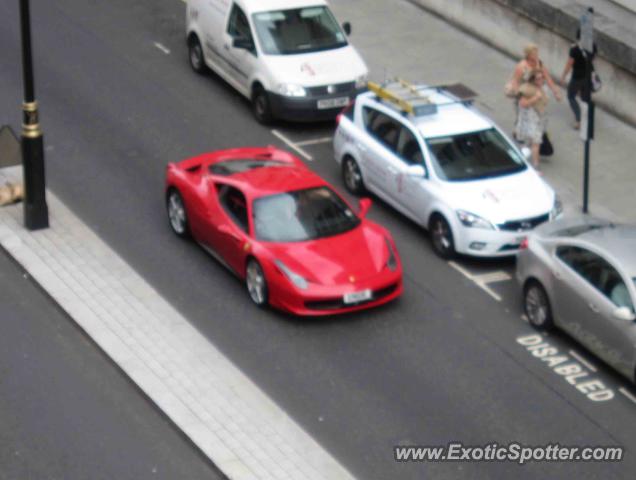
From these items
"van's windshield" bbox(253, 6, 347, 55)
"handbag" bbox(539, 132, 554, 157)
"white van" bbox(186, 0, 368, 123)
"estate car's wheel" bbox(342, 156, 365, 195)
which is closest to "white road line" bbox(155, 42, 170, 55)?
"white van" bbox(186, 0, 368, 123)

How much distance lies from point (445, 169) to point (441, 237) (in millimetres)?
954

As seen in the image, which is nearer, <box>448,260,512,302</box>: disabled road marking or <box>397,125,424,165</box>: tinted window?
<box>448,260,512,302</box>: disabled road marking

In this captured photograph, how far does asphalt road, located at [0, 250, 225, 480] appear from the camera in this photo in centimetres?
1497

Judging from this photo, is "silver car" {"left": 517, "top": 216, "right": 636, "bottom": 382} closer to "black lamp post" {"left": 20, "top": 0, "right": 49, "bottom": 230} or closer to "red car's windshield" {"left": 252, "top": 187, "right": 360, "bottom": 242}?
"red car's windshield" {"left": 252, "top": 187, "right": 360, "bottom": 242}

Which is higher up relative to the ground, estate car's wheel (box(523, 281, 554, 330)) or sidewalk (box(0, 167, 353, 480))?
estate car's wheel (box(523, 281, 554, 330))

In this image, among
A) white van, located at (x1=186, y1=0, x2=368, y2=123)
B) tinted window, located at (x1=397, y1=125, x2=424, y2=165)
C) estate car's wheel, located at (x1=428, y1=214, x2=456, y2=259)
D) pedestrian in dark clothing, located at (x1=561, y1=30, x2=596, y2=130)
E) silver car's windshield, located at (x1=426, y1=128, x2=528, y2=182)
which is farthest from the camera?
white van, located at (x1=186, y1=0, x2=368, y2=123)

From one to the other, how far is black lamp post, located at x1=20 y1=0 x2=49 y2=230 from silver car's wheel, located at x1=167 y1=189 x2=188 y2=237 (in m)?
1.66

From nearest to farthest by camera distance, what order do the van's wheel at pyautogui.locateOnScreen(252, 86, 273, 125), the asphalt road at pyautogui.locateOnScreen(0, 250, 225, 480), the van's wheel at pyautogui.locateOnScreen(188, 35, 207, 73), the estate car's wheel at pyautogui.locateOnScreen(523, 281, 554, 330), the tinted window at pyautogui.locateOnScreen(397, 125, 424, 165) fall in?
the asphalt road at pyautogui.locateOnScreen(0, 250, 225, 480), the estate car's wheel at pyautogui.locateOnScreen(523, 281, 554, 330), the tinted window at pyautogui.locateOnScreen(397, 125, 424, 165), the van's wheel at pyautogui.locateOnScreen(252, 86, 273, 125), the van's wheel at pyautogui.locateOnScreen(188, 35, 207, 73)

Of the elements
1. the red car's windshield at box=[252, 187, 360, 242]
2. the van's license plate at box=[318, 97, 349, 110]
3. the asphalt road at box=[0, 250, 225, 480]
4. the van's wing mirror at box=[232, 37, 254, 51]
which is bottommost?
the asphalt road at box=[0, 250, 225, 480]

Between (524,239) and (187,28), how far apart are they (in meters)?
8.68

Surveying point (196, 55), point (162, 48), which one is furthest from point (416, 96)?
point (162, 48)

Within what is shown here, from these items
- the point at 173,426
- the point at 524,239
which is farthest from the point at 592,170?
the point at 173,426

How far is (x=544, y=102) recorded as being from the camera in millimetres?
21719

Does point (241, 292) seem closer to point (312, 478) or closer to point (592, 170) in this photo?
point (312, 478)
